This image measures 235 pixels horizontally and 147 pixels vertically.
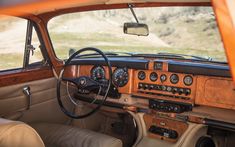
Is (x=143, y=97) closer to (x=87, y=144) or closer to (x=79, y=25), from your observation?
(x=87, y=144)

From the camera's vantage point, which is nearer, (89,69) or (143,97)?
(143,97)

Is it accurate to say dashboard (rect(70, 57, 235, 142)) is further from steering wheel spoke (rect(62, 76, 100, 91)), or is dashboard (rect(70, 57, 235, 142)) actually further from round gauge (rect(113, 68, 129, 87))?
steering wheel spoke (rect(62, 76, 100, 91))

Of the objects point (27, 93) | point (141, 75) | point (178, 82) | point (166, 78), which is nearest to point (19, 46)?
point (27, 93)

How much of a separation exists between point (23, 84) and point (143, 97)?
1207 millimetres

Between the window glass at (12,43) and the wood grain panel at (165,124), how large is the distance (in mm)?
1465

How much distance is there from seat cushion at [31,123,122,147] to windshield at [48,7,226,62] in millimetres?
1165

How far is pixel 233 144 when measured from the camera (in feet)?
10.8

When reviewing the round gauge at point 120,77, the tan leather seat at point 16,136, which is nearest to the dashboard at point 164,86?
the round gauge at point 120,77

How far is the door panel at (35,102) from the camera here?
2955 mm

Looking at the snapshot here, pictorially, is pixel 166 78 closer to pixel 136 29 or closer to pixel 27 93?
pixel 136 29

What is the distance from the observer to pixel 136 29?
328cm

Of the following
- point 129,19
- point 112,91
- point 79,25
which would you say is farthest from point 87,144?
point 79,25

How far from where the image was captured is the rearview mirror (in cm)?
325

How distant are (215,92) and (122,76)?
0.98m
